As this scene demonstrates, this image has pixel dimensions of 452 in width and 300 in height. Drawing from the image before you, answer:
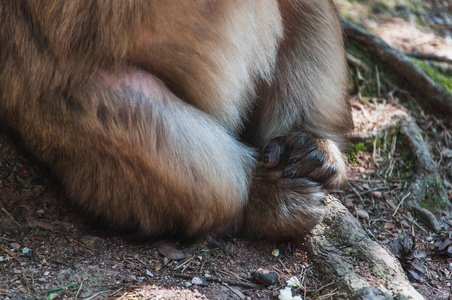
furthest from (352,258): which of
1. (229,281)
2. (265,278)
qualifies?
(229,281)

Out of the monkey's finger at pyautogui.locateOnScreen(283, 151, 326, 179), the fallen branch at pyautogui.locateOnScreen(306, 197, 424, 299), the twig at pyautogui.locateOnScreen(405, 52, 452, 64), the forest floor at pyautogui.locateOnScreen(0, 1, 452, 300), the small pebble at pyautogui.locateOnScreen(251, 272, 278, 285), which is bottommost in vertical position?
the forest floor at pyautogui.locateOnScreen(0, 1, 452, 300)

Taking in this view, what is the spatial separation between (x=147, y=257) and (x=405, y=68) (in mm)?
2742

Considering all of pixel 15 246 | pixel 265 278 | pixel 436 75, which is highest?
pixel 436 75

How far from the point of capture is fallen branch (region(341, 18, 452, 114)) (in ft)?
13.5

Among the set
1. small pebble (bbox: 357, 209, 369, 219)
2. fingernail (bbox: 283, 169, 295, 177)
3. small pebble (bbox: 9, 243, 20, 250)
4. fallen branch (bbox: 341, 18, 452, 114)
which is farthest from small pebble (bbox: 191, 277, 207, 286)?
fallen branch (bbox: 341, 18, 452, 114)

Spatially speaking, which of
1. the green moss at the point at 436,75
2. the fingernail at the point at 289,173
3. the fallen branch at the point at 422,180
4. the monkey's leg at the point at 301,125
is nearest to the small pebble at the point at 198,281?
the monkey's leg at the point at 301,125

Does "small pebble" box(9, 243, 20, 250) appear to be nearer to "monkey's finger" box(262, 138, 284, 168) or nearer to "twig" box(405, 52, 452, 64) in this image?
"monkey's finger" box(262, 138, 284, 168)

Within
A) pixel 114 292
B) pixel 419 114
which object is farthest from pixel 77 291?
pixel 419 114

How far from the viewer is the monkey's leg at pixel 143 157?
2.31 metres

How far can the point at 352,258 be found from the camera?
2.63m

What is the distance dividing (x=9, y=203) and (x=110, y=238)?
535mm

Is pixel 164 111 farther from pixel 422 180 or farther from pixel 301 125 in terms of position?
pixel 422 180

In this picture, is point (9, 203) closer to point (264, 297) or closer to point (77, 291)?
point (77, 291)

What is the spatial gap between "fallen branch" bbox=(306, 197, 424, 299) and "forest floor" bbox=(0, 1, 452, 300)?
0.23ft
